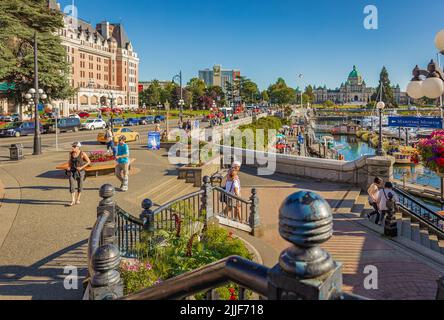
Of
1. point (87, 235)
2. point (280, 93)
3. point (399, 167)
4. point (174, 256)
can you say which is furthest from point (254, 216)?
point (280, 93)

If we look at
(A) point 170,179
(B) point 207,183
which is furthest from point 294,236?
(A) point 170,179

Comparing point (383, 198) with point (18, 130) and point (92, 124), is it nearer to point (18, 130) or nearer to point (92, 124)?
point (18, 130)

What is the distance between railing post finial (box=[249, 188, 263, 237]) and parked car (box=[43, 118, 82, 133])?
3613 cm

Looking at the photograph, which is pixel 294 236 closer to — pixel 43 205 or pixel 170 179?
pixel 43 205

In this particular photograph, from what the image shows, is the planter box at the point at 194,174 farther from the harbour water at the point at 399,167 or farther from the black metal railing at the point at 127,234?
the black metal railing at the point at 127,234

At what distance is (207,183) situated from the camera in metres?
9.25

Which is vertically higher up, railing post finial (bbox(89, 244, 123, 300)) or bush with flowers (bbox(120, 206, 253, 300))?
railing post finial (bbox(89, 244, 123, 300))

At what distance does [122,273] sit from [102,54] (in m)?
119

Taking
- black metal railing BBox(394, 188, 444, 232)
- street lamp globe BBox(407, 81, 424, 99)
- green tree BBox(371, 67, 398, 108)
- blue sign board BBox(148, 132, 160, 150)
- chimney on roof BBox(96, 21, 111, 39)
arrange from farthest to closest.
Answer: green tree BBox(371, 67, 398, 108) < chimney on roof BBox(96, 21, 111, 39) < blue sign board BBox(148, 132, 160, 150) < black metal railing BBox(394, 188, 444, 232) < street lamp globe BBox(407, 81, 424, 99)

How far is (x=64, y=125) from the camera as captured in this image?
1634 inches

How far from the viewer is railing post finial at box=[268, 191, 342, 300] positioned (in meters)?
1.90

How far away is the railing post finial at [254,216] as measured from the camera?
988cm

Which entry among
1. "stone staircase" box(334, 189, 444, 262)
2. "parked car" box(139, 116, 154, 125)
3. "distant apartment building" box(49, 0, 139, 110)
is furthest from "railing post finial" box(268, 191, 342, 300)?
"distant apartment building" box(49, 0, 139, 110)

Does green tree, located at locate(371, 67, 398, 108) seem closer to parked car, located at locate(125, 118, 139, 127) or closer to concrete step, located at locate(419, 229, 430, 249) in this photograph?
parked car, located at locate(125, 118, 139, 127)
